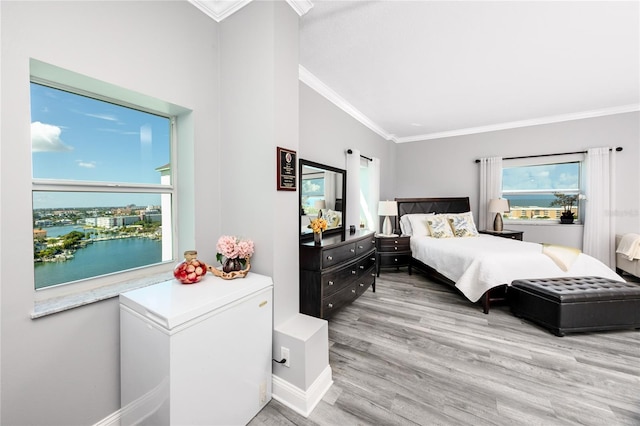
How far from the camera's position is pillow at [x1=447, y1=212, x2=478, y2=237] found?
411 cm

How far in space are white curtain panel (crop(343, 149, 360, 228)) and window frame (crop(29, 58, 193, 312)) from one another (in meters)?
2.32

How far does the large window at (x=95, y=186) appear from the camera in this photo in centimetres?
127

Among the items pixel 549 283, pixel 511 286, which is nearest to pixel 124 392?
pixel 511 286

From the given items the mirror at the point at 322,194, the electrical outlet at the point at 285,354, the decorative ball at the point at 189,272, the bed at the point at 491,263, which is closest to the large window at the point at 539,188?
the bed at the point at 491,263

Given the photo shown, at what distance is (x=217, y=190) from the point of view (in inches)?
73.2

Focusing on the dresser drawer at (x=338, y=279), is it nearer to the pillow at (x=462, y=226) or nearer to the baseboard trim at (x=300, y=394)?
the baseboard trim at (x=300, y=394)

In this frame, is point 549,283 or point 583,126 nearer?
point 549,283

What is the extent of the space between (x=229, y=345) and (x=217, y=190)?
108 cm

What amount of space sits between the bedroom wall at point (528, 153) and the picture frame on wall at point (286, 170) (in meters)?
4.39

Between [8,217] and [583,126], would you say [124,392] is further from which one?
[583,126]

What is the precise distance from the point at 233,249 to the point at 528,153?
5.44 m

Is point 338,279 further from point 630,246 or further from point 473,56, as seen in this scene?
point 630,246

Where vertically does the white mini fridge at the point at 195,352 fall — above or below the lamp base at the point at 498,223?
below

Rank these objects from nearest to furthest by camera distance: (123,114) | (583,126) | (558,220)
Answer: (123,114) < (583,126) < (558,220)
